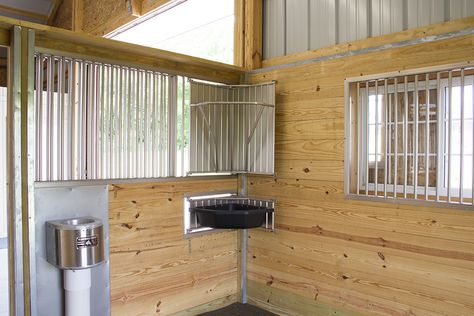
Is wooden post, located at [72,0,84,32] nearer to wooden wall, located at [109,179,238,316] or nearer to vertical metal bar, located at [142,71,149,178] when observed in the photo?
vertical metal bar, located at [142,71,149,178]

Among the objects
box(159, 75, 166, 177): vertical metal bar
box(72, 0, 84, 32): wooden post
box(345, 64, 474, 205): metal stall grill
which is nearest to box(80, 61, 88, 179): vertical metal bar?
box(159, 75, 166, 177): vertical metal bar

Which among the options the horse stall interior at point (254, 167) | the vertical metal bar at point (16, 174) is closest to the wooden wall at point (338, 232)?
the horse stall interior at point (254, 167)

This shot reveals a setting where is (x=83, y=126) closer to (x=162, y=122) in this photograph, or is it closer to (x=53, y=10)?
(x=162, y=122)

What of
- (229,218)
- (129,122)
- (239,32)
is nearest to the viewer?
(129,122)

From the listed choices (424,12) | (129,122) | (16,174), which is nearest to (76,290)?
(16,174)

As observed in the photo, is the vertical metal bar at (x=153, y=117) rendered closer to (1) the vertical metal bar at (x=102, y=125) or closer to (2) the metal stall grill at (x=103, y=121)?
(2) the metal stall grill at (x=103, y=121)

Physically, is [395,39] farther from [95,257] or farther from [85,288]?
[85,288]

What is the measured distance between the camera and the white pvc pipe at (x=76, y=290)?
6.46ft

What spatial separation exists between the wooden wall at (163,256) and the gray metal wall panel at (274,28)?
0.97 m

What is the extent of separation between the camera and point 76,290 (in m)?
1.98

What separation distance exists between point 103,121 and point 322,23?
145 centimetres

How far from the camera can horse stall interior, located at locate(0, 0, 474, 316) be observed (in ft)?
6.39

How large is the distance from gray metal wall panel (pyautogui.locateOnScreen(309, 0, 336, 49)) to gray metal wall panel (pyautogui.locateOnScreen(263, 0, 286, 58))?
246 mm

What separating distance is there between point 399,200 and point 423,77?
65cm
